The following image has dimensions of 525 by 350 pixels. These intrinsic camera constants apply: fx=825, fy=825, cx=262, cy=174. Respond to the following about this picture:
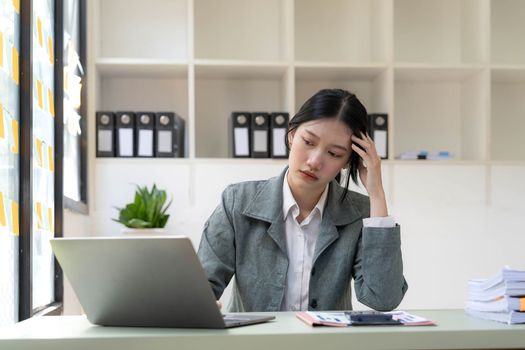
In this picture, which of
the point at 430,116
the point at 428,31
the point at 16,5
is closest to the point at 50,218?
the point at 16,5

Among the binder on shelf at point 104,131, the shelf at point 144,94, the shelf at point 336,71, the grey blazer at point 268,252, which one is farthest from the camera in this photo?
the shelf at point 144,94

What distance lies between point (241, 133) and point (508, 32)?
1660 mm

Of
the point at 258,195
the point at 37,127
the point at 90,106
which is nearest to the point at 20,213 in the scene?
the point at 37,127

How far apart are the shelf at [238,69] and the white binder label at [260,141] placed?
34 centimetres

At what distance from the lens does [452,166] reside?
13.8 ft

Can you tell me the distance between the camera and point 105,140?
4062 mm

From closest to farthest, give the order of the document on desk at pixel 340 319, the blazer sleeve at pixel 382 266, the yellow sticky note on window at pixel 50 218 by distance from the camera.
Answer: the document on desk at pixel 340 319
the blazer sleeve at pixel 382 266
the yellow sticky note on window at pixel 50 218

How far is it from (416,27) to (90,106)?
1.85 m

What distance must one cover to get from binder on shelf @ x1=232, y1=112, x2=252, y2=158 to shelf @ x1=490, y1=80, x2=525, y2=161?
1.40m

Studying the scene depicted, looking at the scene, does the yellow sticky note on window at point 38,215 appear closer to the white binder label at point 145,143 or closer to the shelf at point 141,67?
the white binder label at point 145,143

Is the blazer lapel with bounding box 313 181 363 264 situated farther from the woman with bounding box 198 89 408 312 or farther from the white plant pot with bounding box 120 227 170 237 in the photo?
the white plant pot with bounding box 120 227 170 237

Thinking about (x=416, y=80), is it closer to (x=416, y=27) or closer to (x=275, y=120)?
(x=416, y=27)

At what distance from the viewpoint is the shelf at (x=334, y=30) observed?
4531 millimetres

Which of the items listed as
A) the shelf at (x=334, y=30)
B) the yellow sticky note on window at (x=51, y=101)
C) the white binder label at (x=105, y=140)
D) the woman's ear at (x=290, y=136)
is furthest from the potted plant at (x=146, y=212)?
the woman's ear at (x=290, y=136)
